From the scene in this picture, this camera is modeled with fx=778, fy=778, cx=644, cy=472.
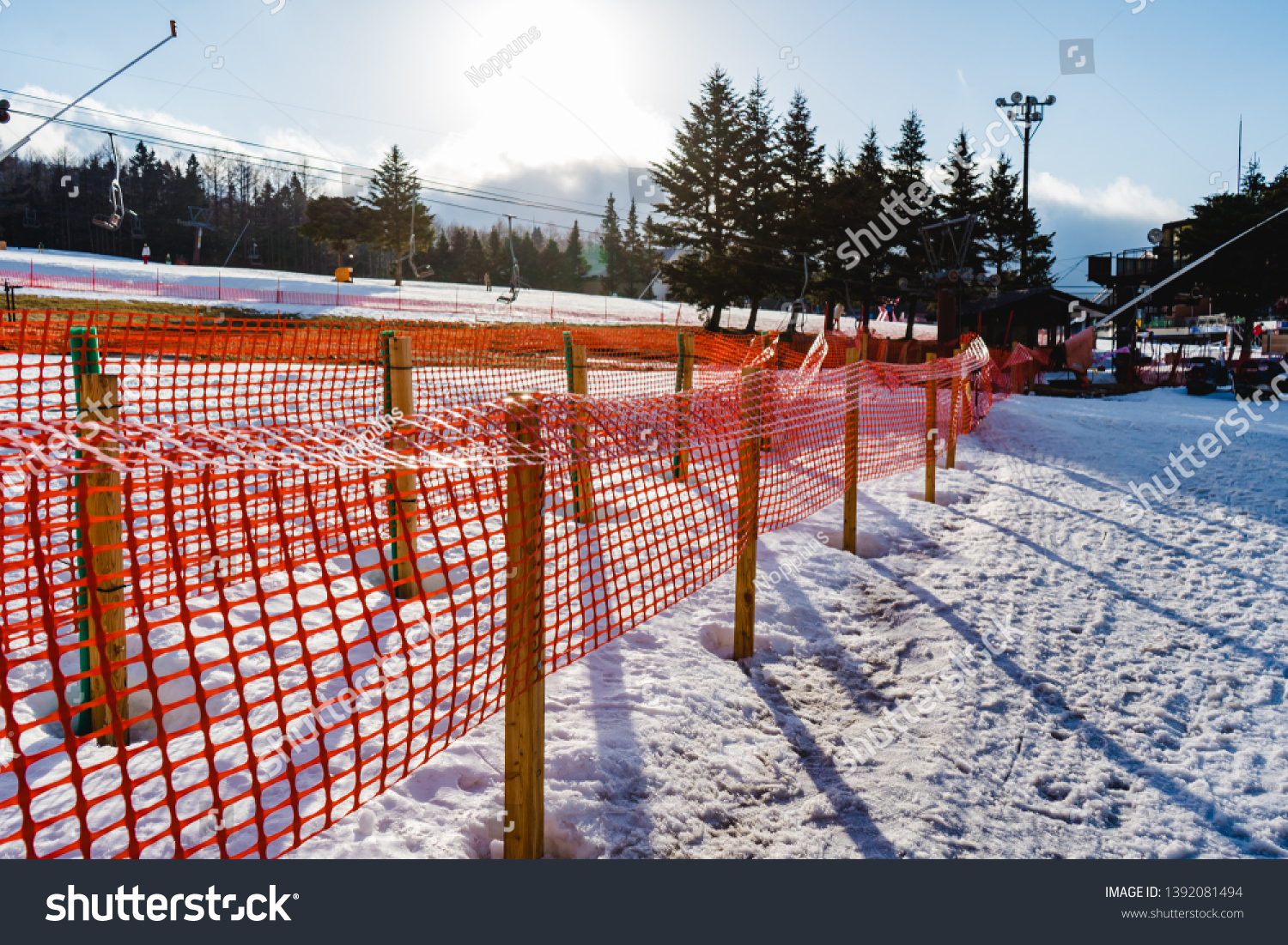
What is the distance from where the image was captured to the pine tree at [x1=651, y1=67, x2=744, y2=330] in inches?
1754

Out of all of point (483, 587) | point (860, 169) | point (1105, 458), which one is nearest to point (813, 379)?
point (483, 587)

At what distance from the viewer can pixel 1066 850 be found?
303cm

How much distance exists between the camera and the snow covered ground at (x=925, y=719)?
3.05 metres

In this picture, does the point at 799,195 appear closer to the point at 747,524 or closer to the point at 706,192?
the point at 706,192

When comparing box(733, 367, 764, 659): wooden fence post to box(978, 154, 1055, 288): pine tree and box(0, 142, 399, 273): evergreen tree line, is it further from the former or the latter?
box(0, 142, 399, 273): evergreen tree line

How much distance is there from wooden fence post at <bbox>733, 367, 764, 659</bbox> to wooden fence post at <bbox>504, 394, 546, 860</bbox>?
2.00 meters

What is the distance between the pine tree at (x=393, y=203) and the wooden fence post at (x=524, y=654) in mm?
66810

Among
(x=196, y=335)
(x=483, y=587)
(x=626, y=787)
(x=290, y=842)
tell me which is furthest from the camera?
(x=196, y=335)

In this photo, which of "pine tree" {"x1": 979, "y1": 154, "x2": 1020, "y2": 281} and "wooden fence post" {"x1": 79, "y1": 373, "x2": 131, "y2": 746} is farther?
Result: "pine tree" {"x1": 979, "y1": 154, "x2": 1020, "y2": 281}

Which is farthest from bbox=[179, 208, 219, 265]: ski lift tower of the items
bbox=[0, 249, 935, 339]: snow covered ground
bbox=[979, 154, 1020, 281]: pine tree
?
bbox=[979, 154, 1020, 281]: pine tree

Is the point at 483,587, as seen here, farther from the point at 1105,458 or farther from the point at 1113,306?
the point at 1113,306

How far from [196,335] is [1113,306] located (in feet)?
131

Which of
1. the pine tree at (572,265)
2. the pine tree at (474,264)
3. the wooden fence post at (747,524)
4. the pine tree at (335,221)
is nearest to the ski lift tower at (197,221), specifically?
the pine tree at (335,221)

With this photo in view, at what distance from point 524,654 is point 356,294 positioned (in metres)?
50.9
